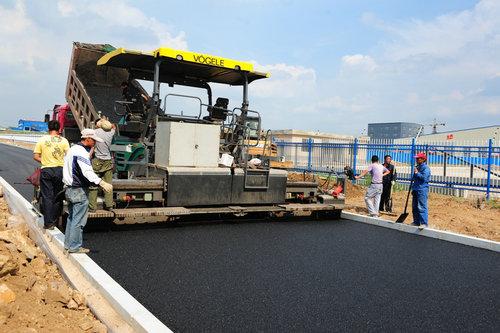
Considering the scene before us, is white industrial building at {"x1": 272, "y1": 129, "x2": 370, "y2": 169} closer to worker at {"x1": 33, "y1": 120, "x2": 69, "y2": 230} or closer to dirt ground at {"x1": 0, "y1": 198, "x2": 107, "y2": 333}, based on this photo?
worker at {"x1": 33, "y1": 120, "x2": 69, "y2": 230}

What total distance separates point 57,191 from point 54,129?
89cm

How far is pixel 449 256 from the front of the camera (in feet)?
20.3

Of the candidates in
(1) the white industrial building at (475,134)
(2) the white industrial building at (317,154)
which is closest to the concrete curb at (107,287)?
(2) the white industrial building at (317,154)

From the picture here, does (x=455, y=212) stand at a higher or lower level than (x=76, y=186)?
lower

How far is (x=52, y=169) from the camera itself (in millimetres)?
6277

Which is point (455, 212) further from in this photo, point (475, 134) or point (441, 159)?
point (475, 134)

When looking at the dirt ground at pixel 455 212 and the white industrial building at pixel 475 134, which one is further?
the white industrial building at pixel 475 134

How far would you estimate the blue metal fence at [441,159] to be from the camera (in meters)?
13.4

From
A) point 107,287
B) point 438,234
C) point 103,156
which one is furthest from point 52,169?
point 438,234

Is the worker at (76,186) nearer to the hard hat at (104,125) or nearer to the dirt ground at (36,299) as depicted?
the dirt ground at (36,299)

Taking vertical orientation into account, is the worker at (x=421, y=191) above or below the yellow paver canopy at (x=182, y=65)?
below

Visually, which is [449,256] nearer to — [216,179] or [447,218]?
[216,179]

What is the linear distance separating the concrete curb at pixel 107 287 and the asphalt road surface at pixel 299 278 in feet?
0.69

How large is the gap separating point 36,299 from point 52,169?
111 inches
